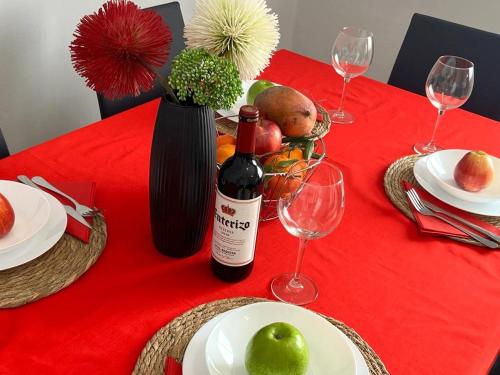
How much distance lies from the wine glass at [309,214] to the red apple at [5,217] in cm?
38

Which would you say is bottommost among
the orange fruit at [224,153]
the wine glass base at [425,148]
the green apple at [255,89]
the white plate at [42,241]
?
the wine glass base at [425,148]

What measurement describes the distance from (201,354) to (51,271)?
0.85ft

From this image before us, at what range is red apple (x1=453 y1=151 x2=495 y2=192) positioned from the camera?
3.28 feet

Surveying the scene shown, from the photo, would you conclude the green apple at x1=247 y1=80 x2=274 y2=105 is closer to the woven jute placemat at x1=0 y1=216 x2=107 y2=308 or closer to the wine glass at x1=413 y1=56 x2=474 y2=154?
the wine glass at x1=413 y1=56 x2=474 y2=154

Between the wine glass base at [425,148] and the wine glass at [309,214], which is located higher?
the wine glass at [309,214]

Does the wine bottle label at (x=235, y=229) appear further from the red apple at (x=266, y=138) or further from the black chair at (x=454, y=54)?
the black chair at (x=454, y=54)

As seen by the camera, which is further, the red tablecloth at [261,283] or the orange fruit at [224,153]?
the orange fruit at [224,153]

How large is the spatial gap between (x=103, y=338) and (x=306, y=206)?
1.02 feet

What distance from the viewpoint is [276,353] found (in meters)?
0.57

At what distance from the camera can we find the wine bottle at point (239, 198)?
67cm

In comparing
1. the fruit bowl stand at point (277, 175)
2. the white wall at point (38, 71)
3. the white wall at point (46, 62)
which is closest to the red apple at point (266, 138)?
the fruit bowl stand at point (277, 175)

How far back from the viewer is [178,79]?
27.0 inches

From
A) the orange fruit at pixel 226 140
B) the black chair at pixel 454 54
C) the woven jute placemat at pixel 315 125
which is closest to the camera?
the orange fruit at pixel 226 140

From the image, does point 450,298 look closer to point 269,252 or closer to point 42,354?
point 269,252
